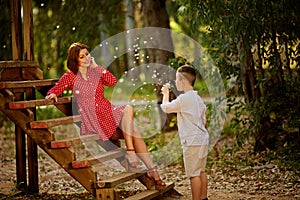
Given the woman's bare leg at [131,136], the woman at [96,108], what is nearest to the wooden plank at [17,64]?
the woman at [96,108]

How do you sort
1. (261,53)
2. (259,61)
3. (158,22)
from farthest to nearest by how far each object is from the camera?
(158,22), (259,61), (261,53)

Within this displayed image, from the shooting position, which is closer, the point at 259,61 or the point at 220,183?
the point at 220,183

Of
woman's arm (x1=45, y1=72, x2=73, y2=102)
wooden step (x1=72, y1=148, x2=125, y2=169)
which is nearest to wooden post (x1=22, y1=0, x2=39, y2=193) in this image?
woman's arm (x1=45, y1=72, x2=73, y2=102)

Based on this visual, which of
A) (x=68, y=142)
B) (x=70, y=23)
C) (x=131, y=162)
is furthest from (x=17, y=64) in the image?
(x=70, y=23)

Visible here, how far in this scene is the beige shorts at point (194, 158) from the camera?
5.84m

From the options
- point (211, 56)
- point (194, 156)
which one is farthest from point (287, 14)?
point (194, 156)

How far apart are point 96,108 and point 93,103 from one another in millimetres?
73

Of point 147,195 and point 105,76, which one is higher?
point 105,76

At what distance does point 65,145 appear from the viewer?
235 inches

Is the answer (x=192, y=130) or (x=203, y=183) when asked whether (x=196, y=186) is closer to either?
(x=203, y=183)

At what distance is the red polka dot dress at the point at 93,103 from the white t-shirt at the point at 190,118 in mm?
690

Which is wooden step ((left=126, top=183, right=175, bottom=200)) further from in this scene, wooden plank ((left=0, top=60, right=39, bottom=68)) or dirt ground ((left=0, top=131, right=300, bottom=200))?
wooden plank ((left=0, top=60, right=39, bottom=68))

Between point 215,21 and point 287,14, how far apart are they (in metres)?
0.89

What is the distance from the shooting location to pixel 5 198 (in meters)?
6.92
